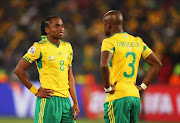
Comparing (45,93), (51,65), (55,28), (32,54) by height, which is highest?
(55,28)

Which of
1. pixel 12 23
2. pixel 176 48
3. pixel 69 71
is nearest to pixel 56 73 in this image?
pixel 69 71

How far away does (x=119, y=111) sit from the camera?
5.05 meters

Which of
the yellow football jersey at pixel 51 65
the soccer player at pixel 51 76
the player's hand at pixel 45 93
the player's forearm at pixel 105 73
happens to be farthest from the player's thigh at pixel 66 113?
the player's forearm at pixel 105 73

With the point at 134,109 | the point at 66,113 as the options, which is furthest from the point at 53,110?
the point at 134,109

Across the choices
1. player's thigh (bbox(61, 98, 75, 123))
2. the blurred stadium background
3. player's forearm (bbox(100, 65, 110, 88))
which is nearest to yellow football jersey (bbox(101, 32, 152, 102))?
player's forearm (bbox(100, 65, 110, 88))

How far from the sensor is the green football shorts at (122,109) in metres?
5.05

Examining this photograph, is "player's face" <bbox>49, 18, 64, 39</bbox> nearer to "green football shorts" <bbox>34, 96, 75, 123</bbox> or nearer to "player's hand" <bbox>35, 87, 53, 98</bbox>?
"player's hand" <bbox>35, 87, 53, 98</bbox>

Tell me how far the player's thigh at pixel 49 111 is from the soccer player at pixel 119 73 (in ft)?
2.13

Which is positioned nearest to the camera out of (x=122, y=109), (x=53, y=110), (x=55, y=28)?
(x=122, y=109)

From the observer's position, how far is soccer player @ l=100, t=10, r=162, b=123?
5.05 m

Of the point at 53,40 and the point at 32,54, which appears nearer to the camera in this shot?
the point at 32,54

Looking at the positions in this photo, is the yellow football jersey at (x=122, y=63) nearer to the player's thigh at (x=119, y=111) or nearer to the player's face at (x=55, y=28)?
the player's thigh at (x=119, y=111)

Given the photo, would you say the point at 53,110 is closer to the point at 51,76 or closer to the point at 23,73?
the point at 51,76

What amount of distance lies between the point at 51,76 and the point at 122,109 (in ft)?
3.46
